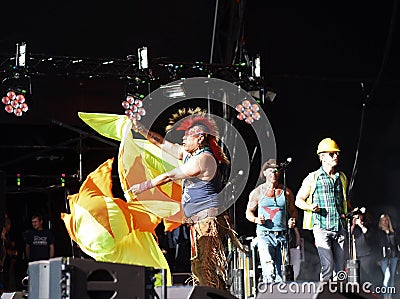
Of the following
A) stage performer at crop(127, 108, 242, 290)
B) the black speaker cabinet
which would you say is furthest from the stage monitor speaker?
stage performer at crop(127, 108, 242, 290)

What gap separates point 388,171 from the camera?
12992mm

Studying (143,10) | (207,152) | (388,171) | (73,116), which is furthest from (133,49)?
(207,152)

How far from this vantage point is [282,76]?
43.3 ft

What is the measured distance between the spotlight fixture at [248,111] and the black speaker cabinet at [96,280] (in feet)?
26.6

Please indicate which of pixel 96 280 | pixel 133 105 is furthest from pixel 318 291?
pixel 133 105

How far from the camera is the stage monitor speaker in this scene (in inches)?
154

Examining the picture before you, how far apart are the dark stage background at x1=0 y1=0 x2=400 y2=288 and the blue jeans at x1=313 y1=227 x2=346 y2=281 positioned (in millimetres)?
4496

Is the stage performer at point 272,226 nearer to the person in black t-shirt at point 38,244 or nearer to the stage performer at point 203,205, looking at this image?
the stage performer at point 203,205

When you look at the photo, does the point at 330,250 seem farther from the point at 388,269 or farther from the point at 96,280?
the point at 388,269

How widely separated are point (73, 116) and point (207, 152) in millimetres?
5843

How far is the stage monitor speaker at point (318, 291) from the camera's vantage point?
12.8 feet

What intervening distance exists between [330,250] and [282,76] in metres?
5.45

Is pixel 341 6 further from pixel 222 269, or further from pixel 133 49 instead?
pixel 222 269

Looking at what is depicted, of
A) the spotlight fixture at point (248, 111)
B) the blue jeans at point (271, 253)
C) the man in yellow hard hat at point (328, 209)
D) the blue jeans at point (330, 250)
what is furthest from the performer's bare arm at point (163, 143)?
the spotlight fixture at point (248, 111)
